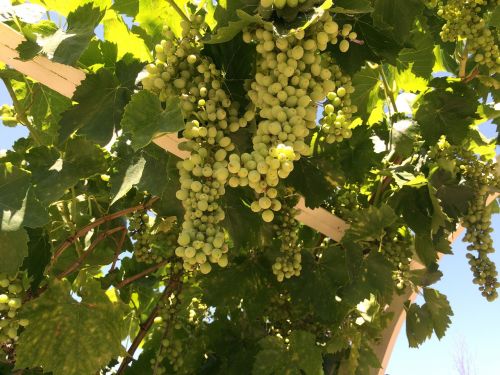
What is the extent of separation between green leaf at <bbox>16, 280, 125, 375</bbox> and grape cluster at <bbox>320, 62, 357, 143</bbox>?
1.08 metres

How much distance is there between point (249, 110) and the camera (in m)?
1.59

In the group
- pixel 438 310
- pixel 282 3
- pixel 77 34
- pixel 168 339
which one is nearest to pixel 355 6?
pixel 282 3

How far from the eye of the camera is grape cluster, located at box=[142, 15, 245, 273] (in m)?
1.19

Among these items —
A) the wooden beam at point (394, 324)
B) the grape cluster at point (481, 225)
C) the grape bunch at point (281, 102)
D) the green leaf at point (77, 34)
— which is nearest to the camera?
the grape bunch at point (281, 102)

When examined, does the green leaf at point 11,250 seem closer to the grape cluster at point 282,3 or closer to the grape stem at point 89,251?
the grape stem at point 89,251

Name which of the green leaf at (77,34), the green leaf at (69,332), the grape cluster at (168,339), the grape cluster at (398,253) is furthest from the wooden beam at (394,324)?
the green leaf at (77,34)

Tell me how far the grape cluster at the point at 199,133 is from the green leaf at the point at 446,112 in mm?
1176

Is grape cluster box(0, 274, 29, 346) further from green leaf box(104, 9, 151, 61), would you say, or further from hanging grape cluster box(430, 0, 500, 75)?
hanging grape cluster box(430, 0, 500, 75)

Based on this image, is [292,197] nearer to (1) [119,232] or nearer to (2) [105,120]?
(2) [105,120]

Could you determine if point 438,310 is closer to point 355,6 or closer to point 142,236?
point 142,236

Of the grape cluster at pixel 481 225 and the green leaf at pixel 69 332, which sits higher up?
the grape cluster at pixel 481 225

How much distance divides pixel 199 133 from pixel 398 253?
1589mm

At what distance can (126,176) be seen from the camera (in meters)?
1.92

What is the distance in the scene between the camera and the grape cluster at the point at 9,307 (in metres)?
1.83
